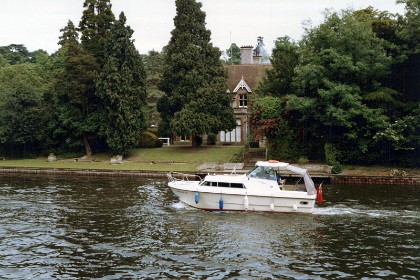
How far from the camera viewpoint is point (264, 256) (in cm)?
2241

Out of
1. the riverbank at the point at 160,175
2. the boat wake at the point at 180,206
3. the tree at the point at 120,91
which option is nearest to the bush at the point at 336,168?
the riverbank at the point at 160,175

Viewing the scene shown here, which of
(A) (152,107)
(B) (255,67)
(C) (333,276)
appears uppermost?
(B) (255,67)

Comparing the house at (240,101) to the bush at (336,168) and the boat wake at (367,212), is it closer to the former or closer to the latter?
the bush at (336,168)

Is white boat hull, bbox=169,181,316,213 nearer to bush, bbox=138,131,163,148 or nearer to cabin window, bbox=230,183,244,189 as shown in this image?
cabin window, bbox=230,183,244,189

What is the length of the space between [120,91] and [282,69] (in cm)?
1991

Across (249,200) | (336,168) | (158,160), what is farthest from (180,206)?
(158,160)

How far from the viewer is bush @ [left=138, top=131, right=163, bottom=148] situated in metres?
66.8

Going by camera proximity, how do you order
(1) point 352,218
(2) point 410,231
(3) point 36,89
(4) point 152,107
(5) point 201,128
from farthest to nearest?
(4) point 152,107 → (3) point 36,89 → (5) point 201,128 → (1) point 352,218 → (2) point 410,231

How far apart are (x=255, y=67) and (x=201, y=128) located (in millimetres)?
21057

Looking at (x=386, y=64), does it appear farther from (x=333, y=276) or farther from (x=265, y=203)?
(x=333, y=276)

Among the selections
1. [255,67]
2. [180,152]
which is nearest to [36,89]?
[180,152]

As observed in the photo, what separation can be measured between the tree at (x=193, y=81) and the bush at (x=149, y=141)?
378 centimetres

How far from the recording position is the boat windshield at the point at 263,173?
32.5m

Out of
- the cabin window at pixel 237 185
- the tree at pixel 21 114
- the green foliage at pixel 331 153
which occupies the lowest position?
the cabin window at pixel 237 185
